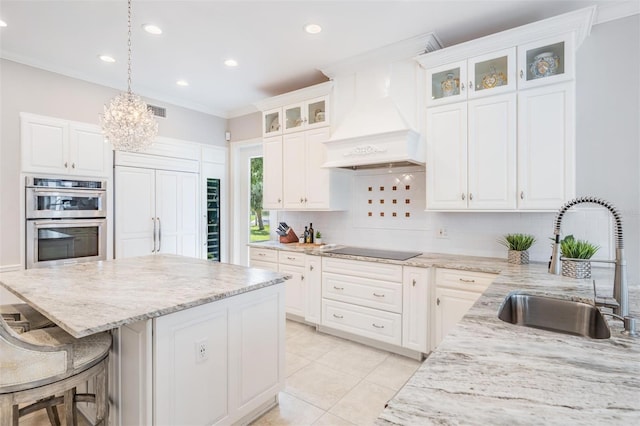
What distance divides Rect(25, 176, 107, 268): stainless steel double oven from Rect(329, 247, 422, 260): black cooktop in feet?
8.95

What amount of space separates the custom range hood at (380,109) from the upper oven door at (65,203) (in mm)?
2665

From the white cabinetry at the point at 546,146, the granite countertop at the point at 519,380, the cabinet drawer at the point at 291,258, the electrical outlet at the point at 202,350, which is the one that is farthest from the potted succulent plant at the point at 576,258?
the cabinet drawer at the point at 291,258

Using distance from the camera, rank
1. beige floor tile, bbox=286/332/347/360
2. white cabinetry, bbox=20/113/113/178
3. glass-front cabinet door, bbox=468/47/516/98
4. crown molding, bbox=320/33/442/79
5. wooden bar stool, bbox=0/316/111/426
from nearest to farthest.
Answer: wooden bar stool, bbox=0/316/111/426 → glass-front cabinet door, bbox=468/47/516/98 → crown molding, bbox=320/33/442/79 → beige floor tile, bbox=286/332/347/360 → white cabinetry, bbox=20/113/113/178

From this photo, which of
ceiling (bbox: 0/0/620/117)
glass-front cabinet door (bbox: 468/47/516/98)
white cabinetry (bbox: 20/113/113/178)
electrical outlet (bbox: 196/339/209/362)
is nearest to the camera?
electrical outlet (bbox: 196/339/209/362)

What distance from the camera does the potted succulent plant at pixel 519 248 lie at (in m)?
2.74

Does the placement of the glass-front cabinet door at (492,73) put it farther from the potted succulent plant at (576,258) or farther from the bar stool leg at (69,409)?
the bar stool leg at (69,409)

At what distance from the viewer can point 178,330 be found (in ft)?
5.56

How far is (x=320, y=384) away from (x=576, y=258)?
204 centimetres

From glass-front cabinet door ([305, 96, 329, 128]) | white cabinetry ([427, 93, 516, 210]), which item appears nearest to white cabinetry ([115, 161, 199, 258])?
glass-front cabinet door ([305, 96, 329, 128])

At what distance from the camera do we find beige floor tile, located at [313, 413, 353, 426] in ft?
6.99

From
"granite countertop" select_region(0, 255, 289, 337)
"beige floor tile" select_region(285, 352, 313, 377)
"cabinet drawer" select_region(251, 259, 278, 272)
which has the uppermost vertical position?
"granite countertop" select_region(0, 255, 289, 337)

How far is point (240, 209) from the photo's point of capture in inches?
210

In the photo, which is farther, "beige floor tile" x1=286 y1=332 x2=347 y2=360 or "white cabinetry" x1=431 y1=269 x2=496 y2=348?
"beige floor tile" x1=286 y1=332 x2=347 y2=360

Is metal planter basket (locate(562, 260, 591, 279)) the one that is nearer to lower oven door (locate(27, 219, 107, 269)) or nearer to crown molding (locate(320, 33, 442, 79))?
crown molding (locate(320, 33, 442, 79))
